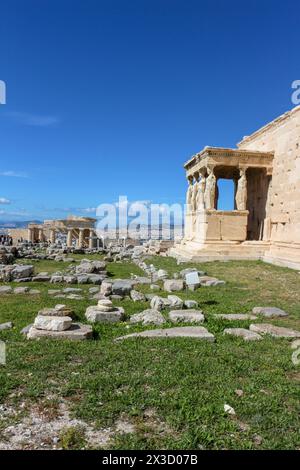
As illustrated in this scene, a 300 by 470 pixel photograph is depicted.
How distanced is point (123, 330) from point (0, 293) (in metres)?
5.46

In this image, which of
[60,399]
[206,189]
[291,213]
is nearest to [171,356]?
[60,399]

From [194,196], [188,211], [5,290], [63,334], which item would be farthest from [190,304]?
[188,211]

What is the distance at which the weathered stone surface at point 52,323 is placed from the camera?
248 inches

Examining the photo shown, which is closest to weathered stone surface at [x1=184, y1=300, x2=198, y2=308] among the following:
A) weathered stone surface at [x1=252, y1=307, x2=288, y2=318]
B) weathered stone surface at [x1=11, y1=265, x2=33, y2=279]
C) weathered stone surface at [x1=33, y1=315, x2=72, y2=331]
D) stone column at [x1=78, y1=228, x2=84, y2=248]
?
weathered stone surface at [x1=252, y1=307, x2=288, y2=318]

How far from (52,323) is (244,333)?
3.20 meters

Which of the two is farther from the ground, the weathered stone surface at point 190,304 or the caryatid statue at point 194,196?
the caryatid statue at point 194,196

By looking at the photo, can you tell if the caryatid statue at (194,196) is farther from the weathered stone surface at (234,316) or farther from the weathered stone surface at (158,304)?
the weathered stone surface at (234,316)

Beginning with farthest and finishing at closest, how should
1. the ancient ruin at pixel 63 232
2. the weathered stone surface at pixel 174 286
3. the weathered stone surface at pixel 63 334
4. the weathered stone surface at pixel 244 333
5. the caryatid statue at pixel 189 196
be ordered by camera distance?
1. the ancient ruin at pixel 63 232
2. the caryatid statue at pixel 189 196
3. the weathered stone surface at pixel 174 286
4. the weathered stone surface at pixel 244 333
5. the weathered stone surface at pixel 63 334

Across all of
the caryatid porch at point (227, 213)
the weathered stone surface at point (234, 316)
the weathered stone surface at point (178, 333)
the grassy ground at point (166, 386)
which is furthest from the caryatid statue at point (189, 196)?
the weathered stone surface at point (178, 333)

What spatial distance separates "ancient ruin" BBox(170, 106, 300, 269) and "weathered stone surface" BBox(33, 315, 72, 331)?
12270 millimetres

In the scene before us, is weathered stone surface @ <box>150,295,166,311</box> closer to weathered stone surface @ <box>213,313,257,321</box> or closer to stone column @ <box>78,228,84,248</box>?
weathered stone surface @ <box>213,313,257,321</box>

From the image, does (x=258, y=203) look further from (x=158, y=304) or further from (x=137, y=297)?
(x=158, y=304)
